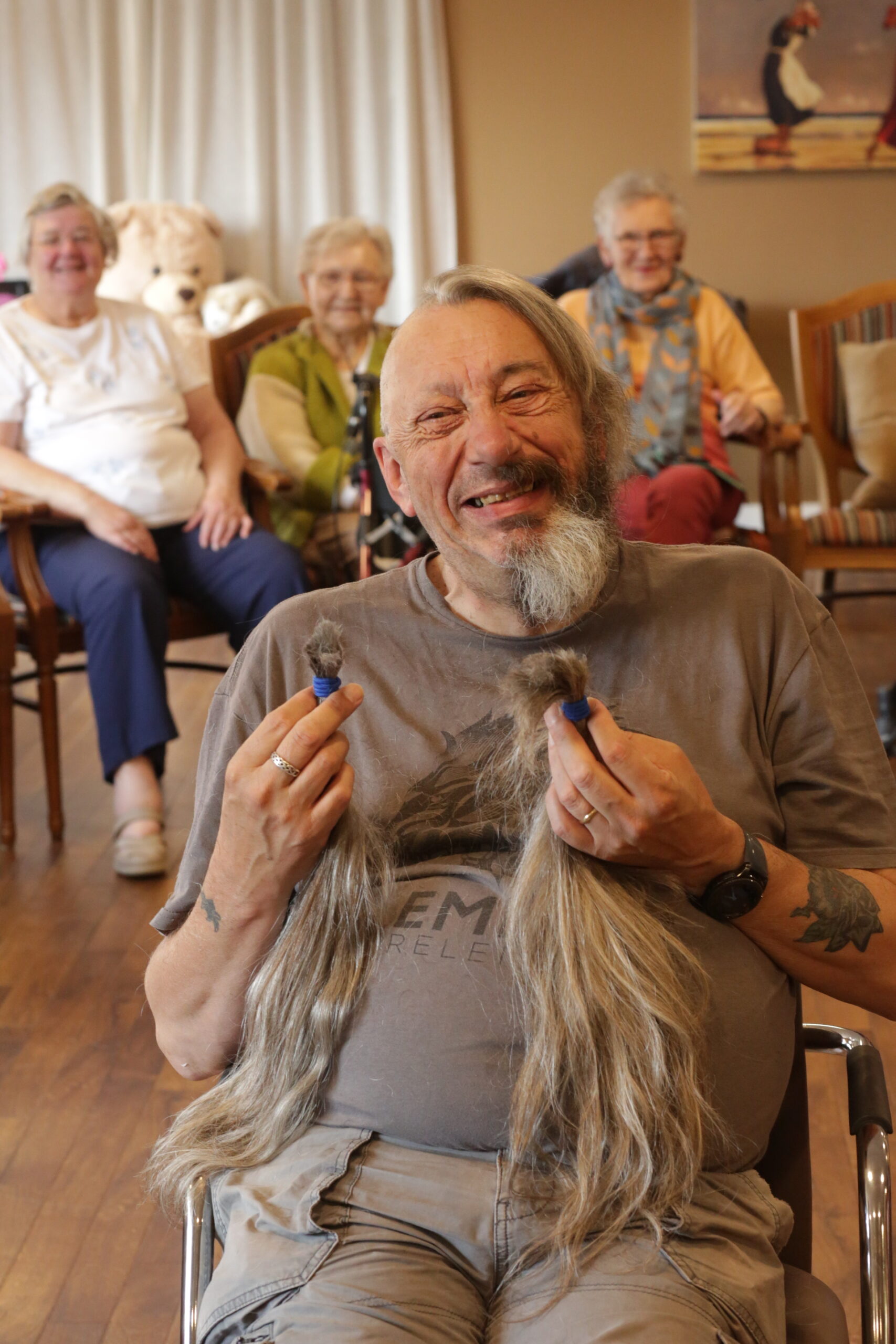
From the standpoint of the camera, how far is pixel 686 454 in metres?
3.79

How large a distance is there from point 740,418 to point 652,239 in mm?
594

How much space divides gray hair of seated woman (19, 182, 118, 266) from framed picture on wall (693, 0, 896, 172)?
3174 millimetres

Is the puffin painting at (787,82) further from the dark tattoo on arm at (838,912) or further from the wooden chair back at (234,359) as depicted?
the dark tattoo on arm at (838,912)

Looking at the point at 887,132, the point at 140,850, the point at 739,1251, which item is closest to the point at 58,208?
the point at 140,850

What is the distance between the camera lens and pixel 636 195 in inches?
154

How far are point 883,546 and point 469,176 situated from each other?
119 inches

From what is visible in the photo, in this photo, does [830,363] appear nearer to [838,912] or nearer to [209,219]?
[209,219]

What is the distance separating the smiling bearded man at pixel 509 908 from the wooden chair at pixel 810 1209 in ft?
0.04

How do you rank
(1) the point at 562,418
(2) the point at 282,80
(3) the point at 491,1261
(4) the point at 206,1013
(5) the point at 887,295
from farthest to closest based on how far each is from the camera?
(2) the point at 282,80 < (5) the point at 887,295 < (1) the point at 562,418 < (4) the point at 206,1013 < (3) the point at 491,1261

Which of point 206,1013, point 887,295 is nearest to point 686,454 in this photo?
point 887,295

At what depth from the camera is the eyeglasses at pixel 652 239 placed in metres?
3.92

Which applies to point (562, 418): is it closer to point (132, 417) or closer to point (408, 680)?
point (408, 680)

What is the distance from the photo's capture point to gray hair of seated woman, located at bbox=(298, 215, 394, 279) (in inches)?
149

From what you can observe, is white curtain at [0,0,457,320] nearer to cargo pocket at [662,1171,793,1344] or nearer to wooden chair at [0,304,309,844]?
wooden chair at [0,304,309,844]
